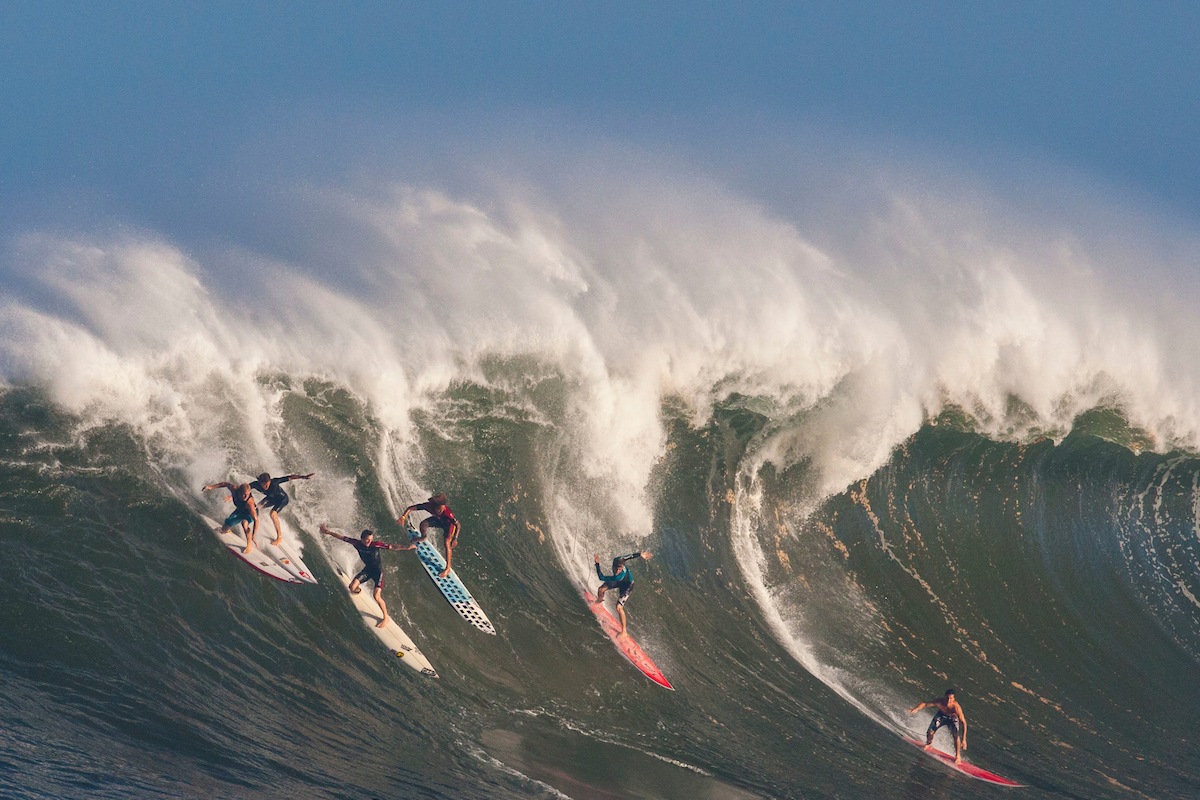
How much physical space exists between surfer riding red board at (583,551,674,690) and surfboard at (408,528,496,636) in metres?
1.35

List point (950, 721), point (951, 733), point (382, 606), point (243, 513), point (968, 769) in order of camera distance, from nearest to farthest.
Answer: point (968, 769) → point (382, 606) → point (950, 721) → point (951, 733) → point (243, 513)

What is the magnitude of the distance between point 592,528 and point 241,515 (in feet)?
14.3

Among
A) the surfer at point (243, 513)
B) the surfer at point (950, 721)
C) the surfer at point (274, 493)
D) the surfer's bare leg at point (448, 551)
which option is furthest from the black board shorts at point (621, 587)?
the surfer at point (243, 513)

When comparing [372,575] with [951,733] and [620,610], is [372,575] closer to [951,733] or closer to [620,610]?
[620,610]

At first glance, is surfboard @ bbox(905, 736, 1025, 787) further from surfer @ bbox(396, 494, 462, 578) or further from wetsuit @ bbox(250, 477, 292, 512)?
wetsuit @ bbox(250, 477, 292, 512)

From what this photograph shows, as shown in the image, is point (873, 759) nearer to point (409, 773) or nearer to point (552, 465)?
point (409, 773)

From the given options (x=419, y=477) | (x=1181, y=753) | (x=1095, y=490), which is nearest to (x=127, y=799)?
(x=419, y=477)

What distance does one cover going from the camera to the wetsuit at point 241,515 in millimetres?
8930

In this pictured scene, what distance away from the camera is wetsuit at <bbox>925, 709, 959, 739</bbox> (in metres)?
8.60

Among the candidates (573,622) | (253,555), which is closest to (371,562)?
(253,555)

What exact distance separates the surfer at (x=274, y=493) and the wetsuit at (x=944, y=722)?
7.58m

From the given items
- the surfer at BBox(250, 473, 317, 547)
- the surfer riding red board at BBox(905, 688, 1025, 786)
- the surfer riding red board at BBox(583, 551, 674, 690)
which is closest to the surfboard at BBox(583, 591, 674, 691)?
the surfer riding red board at BBox(583, 551, 674, 690)

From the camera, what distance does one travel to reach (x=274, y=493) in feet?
30.1

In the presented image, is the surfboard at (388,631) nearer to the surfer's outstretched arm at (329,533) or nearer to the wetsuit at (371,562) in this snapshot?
the wetsuit at (371,562)
